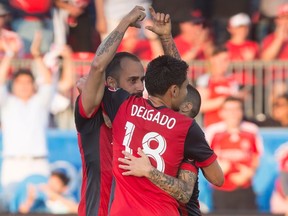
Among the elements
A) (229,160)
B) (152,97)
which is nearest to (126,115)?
(152,97)

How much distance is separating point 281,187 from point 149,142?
6.32 m

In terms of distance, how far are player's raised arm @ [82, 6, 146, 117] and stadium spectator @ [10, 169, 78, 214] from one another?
6099 mm

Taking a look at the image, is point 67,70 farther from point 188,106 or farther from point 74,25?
point 188,106

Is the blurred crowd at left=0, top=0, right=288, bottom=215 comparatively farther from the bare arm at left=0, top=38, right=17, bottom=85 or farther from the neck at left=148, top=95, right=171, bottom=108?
the neck at left=148, top=95, right=171, bottom=108

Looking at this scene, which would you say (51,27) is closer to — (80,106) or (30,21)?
(30,21)

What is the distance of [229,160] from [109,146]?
5785mm

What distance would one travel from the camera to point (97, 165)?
5934 millimetres

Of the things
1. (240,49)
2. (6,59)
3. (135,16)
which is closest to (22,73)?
(6,59)

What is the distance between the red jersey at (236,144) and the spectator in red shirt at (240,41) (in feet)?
2.51

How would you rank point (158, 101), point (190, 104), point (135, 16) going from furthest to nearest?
point (190, 104) < point (135, 16) < point (158, 101)

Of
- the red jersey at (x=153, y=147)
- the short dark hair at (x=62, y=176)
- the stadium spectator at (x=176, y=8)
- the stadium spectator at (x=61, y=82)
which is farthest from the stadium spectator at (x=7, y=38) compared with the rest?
the red jersey at (x=153, y=147)

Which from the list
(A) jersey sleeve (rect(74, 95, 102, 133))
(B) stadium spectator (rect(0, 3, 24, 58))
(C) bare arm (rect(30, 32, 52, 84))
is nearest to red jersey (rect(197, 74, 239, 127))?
(C) bare arm (rect(30, 32, 52, 84))

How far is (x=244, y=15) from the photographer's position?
11.6m

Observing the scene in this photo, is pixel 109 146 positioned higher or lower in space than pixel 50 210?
higher
